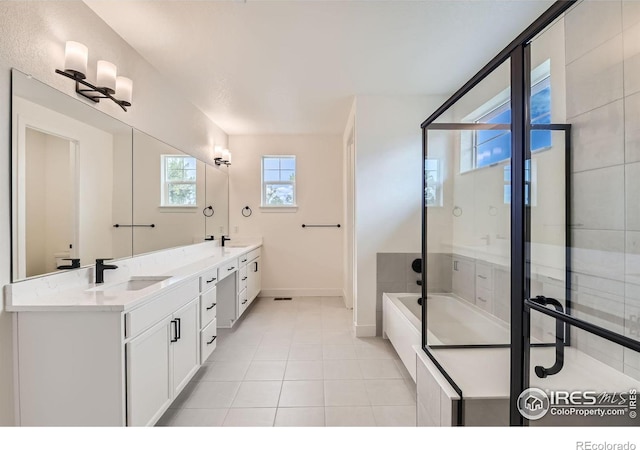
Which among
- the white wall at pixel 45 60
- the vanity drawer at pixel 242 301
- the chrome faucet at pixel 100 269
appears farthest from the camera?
the vanity drawer at pixel 242 301

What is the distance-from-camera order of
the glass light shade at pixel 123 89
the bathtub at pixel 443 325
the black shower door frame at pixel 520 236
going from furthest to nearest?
the glass light shade at pixel 123 89 < the bathtub at pixel 443 325 < the black shower door frame at pixel 520 236

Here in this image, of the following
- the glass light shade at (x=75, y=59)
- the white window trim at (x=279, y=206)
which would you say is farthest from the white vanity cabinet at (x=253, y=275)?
the glass light shade at (x=75, y=59)

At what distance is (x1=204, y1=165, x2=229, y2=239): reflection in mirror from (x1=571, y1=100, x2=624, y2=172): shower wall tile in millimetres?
3660

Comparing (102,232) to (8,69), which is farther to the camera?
(102,232)

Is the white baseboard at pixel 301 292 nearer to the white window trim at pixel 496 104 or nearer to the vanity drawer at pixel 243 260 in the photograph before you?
the vanity drawer at pixel 243 260

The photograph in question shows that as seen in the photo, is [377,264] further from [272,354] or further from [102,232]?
[102,232]

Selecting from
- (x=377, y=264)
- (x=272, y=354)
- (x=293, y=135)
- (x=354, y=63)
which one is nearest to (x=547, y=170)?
(x=354, y=63)

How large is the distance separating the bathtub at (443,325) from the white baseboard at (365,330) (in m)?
0.39

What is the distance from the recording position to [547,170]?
4.35 ft

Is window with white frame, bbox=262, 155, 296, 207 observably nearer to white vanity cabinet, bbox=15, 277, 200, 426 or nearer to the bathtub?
the bathtub

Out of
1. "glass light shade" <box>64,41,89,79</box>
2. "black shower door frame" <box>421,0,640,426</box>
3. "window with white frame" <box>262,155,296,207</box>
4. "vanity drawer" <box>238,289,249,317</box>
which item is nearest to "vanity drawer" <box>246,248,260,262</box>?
"vanity drawer" <box>238,289,249,317</box>

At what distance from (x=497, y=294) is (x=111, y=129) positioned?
9.03 feet

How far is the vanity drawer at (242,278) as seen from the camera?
3.42 meters

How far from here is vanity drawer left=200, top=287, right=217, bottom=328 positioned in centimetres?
229
